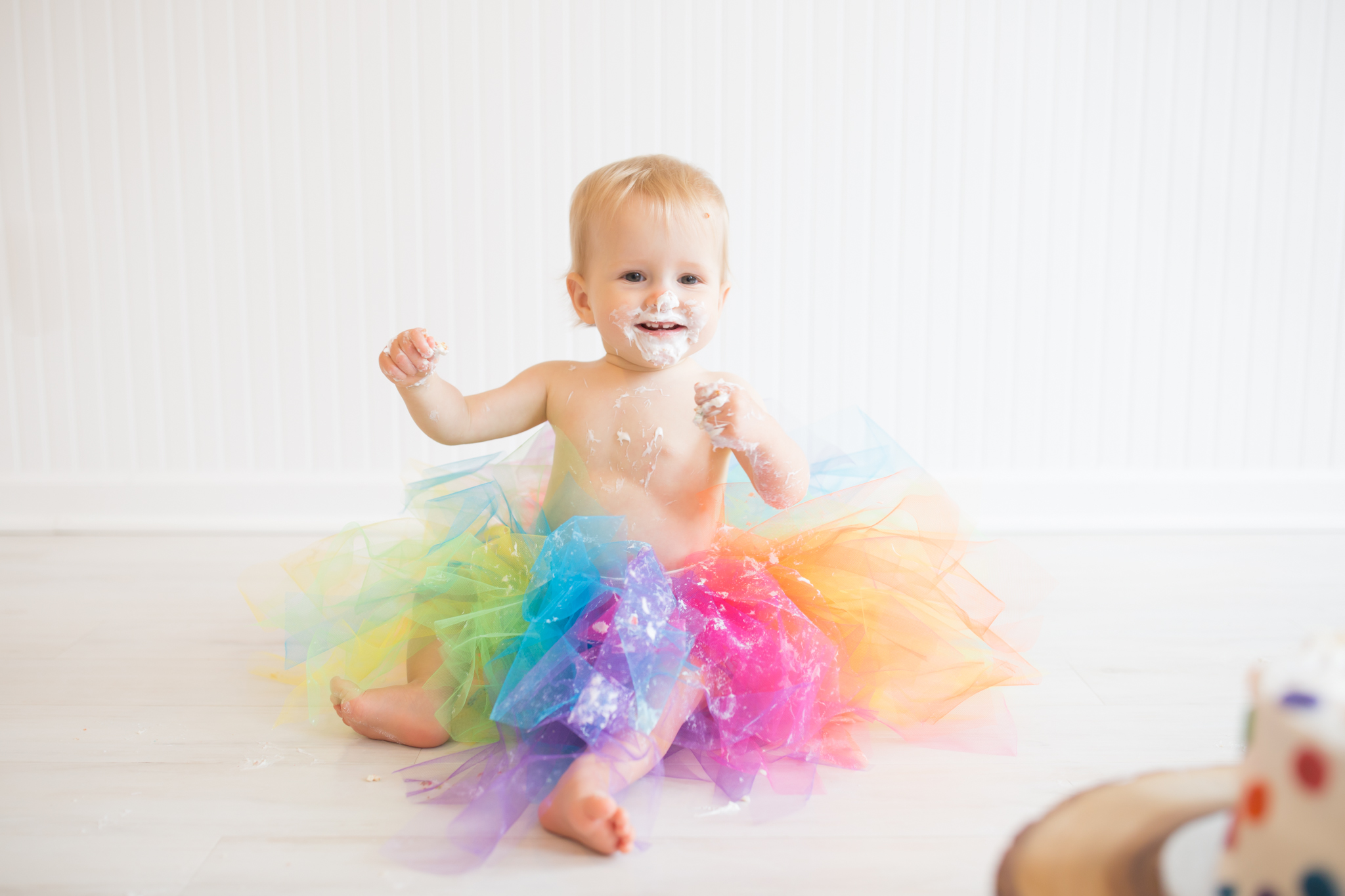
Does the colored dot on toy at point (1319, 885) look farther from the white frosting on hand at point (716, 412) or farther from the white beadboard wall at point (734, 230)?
the white beadboard wall at point (734, 230)

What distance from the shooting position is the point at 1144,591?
5.26ft

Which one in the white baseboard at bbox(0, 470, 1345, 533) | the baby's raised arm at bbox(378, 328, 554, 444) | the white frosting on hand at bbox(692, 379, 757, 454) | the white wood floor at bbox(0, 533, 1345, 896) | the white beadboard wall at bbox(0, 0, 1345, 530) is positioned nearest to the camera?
the white wood floor at bbox(0, 533, 1345, 896)

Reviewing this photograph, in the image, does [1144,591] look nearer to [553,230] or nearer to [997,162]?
[997,162]

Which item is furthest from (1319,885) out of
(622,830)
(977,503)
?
(977,503)

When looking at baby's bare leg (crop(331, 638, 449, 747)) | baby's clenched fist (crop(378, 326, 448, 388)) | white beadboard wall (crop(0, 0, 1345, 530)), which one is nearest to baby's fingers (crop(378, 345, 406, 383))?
baby's clenched fist (crop(378, 326, 448, 388))

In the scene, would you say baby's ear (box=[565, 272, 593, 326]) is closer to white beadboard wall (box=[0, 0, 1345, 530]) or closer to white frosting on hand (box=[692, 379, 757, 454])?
white frosting on hand (box=[692, 379, 757, 454])

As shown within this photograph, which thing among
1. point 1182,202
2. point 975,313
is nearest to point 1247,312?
point 1182,202

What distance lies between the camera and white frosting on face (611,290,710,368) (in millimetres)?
1104

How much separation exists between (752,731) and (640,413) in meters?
0.37

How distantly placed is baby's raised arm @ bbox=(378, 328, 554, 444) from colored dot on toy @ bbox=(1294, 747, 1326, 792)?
0.87 meters

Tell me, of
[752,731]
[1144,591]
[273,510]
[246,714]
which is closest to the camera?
[752,731]

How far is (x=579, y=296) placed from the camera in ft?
3.89

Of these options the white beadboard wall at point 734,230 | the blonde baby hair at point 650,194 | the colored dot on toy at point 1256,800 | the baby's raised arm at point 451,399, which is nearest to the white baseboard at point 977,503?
the white beadboard wall at point 734,230

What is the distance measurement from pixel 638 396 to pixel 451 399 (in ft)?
0.70
